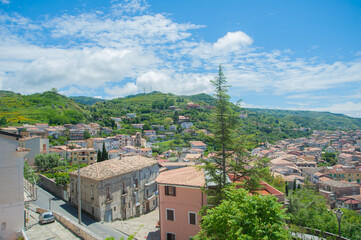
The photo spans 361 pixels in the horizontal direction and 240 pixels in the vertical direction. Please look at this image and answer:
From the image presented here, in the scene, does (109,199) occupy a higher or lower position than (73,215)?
higher

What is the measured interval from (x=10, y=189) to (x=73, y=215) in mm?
15402

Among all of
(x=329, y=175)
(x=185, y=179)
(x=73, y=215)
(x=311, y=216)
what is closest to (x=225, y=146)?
(x=185, y=179)

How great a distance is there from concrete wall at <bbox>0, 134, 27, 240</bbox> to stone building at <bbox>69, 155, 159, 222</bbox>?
12.8 m

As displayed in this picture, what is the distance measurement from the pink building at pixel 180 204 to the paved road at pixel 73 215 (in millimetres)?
4945

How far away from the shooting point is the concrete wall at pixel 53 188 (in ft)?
96.9

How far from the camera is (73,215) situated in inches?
963

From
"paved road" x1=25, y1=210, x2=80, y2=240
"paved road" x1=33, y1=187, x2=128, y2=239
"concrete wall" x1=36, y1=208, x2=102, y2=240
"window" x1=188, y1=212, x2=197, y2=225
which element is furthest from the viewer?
"paved road" x1=33, y1=187, x2=128, y2=239

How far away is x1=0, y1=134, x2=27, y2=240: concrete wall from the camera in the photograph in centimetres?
1099

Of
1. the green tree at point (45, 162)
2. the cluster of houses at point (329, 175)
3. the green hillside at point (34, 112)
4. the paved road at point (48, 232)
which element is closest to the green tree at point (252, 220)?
the paved road at point (48, 232)

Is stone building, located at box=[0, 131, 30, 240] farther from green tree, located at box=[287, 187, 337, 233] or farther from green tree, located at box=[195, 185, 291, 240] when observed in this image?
green tree, located at box=[287, 187, 337, 233]

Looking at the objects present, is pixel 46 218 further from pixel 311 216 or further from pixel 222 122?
pixel 311 216

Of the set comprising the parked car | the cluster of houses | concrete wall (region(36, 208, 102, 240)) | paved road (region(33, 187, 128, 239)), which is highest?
concrete wall (region(36, 208, 102, 240))

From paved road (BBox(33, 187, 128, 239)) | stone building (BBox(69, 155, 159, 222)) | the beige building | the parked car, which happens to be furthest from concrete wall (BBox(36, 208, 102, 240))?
the beige building

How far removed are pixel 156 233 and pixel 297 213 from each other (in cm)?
1560
